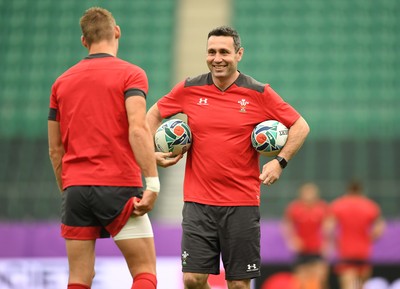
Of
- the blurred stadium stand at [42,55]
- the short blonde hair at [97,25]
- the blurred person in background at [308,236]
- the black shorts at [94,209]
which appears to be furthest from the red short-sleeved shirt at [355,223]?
the short blonde hair at [97,25]

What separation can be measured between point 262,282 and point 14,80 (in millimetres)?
8939

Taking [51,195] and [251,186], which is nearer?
[251,186]

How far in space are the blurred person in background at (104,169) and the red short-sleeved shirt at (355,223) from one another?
8012 millimetres

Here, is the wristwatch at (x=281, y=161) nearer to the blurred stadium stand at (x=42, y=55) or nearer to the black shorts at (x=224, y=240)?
the black shorts at (x=224, y=240)

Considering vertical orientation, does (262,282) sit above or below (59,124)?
below

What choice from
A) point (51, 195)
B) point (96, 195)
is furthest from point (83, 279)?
point (51, 195)

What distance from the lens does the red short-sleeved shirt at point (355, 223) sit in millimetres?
13047

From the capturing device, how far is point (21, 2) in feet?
67.6

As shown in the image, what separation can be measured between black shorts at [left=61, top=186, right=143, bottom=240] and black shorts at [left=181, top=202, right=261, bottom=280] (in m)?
0.92

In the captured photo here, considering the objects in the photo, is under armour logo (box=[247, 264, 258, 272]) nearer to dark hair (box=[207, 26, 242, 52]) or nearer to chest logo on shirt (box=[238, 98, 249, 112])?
chest logo on shirt (box=[238, 98, 249, 112])

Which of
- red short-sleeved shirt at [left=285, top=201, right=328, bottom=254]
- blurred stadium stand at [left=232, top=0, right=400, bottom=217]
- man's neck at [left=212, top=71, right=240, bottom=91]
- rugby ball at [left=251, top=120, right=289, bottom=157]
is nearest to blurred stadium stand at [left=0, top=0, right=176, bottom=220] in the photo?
blurred stadium stand at [left=232, top=0, right=400, bottom=217]

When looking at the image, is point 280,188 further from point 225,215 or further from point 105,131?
point 105,131

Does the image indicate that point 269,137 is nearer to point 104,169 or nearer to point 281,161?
point 281,161

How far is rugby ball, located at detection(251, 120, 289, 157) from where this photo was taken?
244 inches
